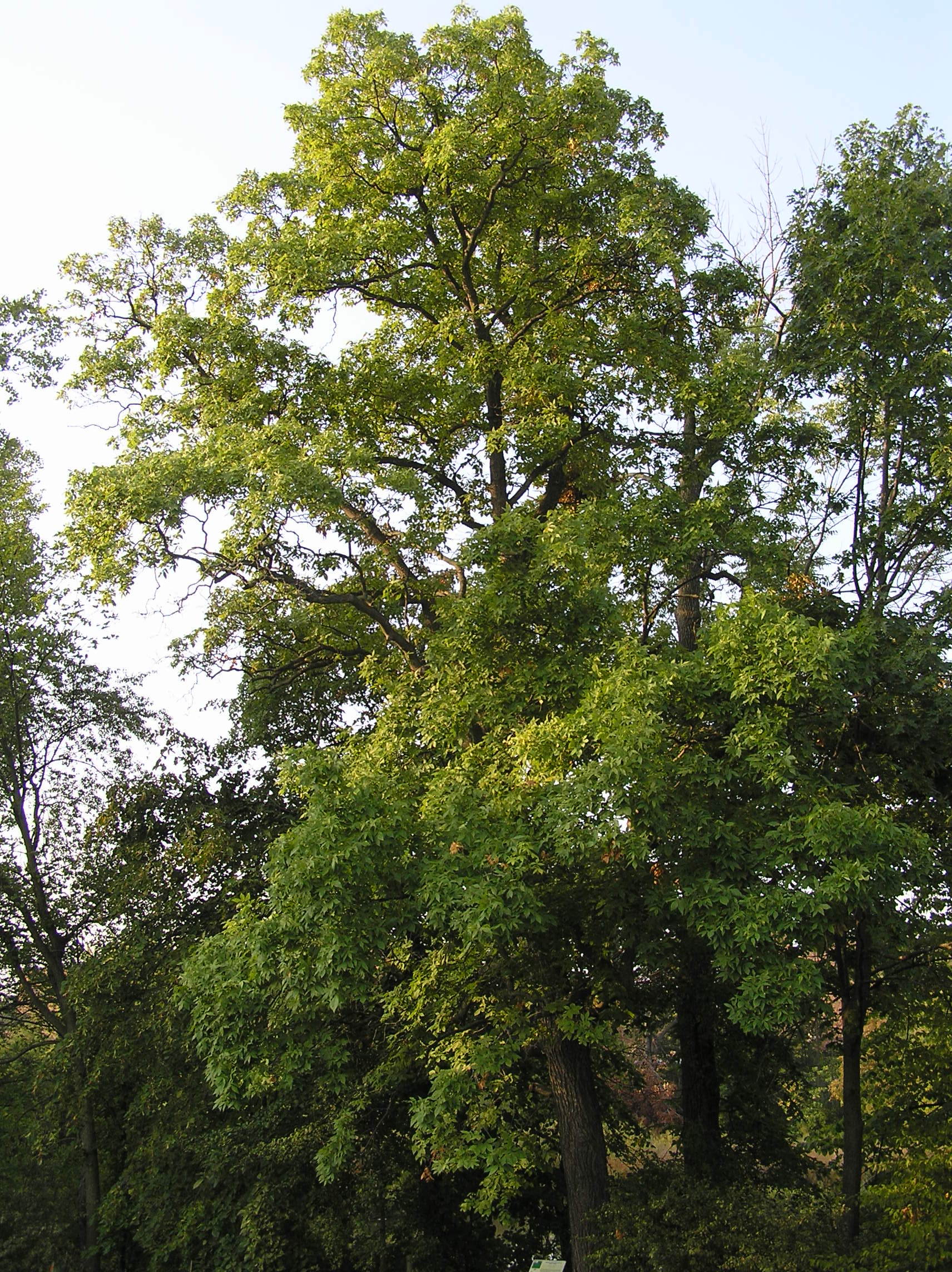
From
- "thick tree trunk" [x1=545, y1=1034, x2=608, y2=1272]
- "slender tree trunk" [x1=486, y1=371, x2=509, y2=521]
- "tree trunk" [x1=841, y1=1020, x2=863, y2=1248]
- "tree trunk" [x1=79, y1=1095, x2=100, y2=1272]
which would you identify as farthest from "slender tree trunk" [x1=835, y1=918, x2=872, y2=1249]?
"tree trunk" [x1=79, y1=1095, x2=100, y2=1272]

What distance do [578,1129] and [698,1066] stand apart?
3174 millimetres

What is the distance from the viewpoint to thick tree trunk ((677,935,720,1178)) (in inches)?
486

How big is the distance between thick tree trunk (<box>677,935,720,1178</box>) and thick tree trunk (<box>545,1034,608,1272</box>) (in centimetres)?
144

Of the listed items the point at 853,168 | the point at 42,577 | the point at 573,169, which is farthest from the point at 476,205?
the point at 42,577

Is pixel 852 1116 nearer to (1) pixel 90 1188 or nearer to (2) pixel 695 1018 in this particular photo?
(2) pixel 695 1018

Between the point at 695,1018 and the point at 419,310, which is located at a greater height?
the point at 419,310

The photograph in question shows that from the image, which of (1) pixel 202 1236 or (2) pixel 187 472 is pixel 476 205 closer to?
(2) pixel 187 472

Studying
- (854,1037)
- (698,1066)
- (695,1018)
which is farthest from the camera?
(698,1066)

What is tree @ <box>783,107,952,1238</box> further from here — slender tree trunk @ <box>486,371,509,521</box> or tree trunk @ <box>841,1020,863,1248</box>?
slender tree trunk @ <box>486,371,509,521</box>

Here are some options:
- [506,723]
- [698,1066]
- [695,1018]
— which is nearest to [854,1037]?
[695,1018]

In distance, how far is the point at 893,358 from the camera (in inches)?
452

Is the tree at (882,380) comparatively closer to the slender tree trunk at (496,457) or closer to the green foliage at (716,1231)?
the green foliage at (716,1231)

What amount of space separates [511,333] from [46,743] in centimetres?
1015

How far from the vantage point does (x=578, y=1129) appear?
10945 mm
